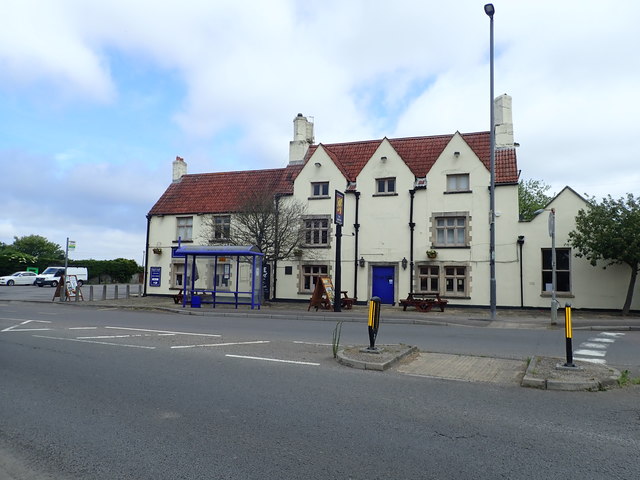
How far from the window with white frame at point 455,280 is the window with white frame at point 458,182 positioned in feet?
13.2

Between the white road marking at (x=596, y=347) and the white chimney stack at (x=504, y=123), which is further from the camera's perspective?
the white chimney stack at (x=504, y=123)

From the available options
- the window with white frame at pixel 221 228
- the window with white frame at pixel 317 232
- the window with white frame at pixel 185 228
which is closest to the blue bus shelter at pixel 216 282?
the window with white frame at pixel 221 228

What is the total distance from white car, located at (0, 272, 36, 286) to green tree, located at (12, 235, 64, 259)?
36218 millimetres

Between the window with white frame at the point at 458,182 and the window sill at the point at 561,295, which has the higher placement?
the window with white frame at the point at 458,182

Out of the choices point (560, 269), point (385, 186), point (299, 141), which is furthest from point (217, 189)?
point (560, 269)

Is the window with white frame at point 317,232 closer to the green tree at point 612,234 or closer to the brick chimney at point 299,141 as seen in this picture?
the brick chimney at point 299,141

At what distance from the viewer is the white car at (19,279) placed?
4647 cm

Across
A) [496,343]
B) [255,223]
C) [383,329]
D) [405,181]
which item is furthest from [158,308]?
[496,343]

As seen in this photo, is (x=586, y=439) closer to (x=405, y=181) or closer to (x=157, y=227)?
(x=405, y=181)

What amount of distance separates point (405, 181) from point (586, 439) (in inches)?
870

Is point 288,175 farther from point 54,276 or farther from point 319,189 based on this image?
point 54,276

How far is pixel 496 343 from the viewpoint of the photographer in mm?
12133

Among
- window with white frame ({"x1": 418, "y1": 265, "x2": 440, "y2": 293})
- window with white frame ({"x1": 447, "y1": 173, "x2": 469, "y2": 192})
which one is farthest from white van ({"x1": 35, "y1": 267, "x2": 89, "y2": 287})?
window with white frame ({"x1": 447, "y1": 173, "x2": 469, "y2": 192})

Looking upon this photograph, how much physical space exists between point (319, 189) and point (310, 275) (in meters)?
5.00
